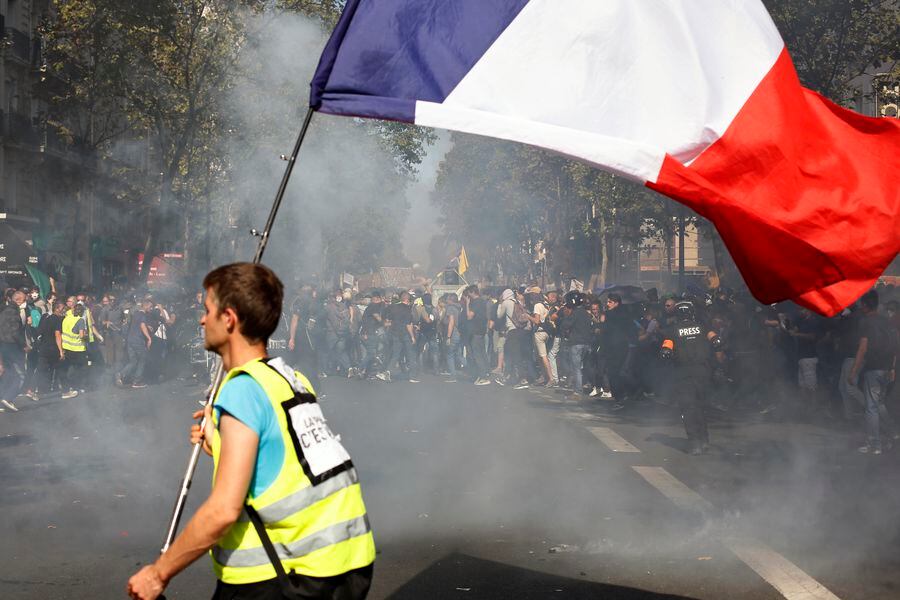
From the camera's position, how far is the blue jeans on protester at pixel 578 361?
17.8m

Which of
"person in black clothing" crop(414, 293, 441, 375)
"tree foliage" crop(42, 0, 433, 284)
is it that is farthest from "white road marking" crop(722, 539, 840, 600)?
"tree foliage" crop(42, 0, 433, 284)

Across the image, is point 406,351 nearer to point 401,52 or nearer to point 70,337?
point 70,337

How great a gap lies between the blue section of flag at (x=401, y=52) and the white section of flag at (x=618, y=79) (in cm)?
6

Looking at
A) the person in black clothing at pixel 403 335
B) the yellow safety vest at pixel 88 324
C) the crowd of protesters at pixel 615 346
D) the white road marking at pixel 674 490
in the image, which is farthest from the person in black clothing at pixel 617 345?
the yellow safety vest at pixel 88 324

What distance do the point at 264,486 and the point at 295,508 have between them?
0.31 ft

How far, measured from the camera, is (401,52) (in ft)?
13.8

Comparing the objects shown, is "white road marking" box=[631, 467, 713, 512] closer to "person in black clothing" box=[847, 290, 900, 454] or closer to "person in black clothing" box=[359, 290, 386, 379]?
"person in black clothing" box=[847, 290, 900, 454]

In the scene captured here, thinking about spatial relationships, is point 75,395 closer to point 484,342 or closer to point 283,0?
point 484,342

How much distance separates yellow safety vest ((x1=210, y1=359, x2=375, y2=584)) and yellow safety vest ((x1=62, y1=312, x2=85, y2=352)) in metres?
15.7

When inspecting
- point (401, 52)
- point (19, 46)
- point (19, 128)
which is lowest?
point (401, 52)

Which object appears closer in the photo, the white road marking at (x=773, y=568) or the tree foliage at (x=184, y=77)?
the white road marking at (x=773, y=568)

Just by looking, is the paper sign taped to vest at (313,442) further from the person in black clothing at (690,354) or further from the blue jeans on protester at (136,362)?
the blue jeans on protester at (136,362)

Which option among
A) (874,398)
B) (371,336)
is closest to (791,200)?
(874,398)

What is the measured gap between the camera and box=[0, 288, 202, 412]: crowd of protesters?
16.0m
